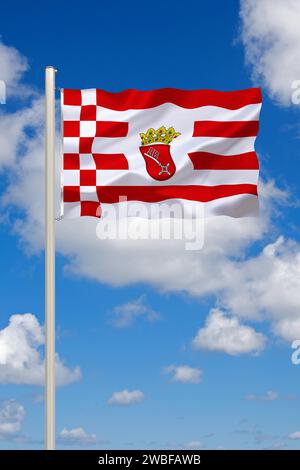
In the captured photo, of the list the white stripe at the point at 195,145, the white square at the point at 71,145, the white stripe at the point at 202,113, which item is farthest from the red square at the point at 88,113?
the white stripe at the point at 195,145

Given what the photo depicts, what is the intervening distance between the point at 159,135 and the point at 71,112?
202 centimetres

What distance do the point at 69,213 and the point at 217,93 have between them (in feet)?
13.8

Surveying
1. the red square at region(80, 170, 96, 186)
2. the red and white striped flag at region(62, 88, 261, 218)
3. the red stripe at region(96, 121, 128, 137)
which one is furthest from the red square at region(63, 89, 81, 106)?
the red square at region(80, 170, 96, 186)

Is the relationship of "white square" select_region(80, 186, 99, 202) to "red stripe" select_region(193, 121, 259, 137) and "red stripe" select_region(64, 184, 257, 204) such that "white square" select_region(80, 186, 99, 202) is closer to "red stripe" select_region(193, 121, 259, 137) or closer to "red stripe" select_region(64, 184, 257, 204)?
"red stripe" select_region(64, 184, 257, 204)

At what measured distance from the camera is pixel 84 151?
70.7ft

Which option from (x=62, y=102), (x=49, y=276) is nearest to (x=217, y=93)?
(x=62, y=102)

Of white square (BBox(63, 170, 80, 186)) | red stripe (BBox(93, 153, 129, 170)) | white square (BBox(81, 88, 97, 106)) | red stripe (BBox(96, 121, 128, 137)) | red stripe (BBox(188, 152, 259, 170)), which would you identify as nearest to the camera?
white square (BBox(63, 170, 80, 186))

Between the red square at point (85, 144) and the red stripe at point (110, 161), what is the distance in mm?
187

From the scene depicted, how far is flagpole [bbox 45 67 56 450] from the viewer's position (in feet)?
62.4

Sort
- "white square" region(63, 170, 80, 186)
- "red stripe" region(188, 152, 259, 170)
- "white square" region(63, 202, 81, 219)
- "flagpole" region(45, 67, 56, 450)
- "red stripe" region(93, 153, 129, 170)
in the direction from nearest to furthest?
"flagpole" region(45, 67, 56, 450)
"white square" region(63, 202, 81, 219)
"white square" region(63, 170, 80, 186)
"red stripe" region(93, 153, 129, 170)
"red stripe" region(188, 152, 259, 170)

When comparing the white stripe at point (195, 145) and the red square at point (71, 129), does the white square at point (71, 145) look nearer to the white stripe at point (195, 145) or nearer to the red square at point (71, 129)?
the red square at point (71, 129)

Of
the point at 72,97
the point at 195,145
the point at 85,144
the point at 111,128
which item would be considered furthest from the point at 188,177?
the point at 72,97

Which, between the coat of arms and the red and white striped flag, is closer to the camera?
the red and white striped flag

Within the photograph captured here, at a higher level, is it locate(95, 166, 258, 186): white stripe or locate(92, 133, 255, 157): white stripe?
locate(92, 133, 255, 157): white stripe
